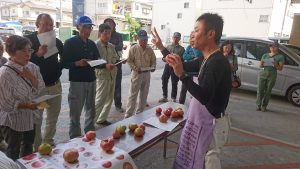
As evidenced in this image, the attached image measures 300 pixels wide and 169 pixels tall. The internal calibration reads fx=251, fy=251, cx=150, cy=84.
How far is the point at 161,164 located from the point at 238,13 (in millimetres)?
25202

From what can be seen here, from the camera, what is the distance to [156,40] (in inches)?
94.5

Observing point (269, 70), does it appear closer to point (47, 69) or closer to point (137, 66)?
point (137, 66)

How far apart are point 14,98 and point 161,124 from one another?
158 cm

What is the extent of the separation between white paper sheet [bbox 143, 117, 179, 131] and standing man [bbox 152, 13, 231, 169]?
2.79 feet

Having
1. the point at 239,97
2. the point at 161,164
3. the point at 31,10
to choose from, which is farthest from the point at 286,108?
the point at 31,10

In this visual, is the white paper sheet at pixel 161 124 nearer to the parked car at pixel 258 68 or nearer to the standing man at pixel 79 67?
the standing man at pixel 79 67

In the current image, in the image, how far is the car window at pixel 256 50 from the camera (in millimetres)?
7400

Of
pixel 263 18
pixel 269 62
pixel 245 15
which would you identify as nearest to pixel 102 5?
pixel 245 15

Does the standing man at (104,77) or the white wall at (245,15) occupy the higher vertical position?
the white wall at (245,15)

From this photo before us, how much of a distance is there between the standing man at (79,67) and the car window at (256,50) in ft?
18.0

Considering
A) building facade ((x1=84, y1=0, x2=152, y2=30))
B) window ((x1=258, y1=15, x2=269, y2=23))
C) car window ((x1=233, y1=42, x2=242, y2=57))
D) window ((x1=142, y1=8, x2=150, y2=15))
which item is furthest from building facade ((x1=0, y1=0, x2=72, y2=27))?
car window ((x1=233, y1=42, x2=242, y2=57))

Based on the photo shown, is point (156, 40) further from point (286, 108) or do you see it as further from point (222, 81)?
point (286, 108)

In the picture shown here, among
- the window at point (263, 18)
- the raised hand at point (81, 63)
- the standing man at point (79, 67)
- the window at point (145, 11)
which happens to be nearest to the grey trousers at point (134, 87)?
the standing man at point (79, 67)

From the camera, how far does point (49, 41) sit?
120 inches
